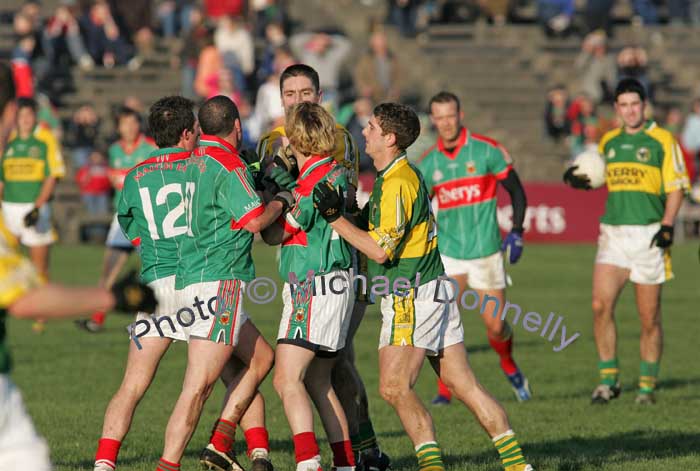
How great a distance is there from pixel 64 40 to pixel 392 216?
77.2 ft

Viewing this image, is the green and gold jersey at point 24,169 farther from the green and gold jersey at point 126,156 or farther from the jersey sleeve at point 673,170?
the jersey sleeve at point 673,170

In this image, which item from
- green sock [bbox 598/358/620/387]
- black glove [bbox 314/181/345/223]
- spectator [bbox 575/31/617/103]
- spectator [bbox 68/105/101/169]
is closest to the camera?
black glove [bbox 314/181/345/223]

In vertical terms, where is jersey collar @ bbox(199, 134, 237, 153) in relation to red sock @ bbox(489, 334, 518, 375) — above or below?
above

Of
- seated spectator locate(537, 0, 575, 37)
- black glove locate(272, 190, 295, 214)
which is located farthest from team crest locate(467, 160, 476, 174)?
seated spectator locate(537, 0, 575, 37)

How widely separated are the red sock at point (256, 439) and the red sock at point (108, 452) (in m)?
0.82

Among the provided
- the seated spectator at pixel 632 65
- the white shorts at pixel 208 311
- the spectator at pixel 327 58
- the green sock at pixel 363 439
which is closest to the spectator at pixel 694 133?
the seated spectator at pixel 632 65

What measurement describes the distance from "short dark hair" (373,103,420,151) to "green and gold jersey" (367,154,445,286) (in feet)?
0.39

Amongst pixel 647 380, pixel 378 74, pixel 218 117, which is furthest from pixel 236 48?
pixel 218 117

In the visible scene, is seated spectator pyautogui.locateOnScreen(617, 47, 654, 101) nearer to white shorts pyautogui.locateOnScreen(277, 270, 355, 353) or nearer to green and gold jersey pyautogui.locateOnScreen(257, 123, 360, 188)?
green and gold jersey pyautogui.locateOnScreen(257, 123, 360, 188)

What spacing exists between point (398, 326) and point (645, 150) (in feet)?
14.4

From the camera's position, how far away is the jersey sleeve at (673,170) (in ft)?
37.0

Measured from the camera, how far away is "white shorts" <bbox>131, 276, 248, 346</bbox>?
7500 millimetres

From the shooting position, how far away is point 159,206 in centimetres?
776

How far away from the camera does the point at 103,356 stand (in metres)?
13.9
